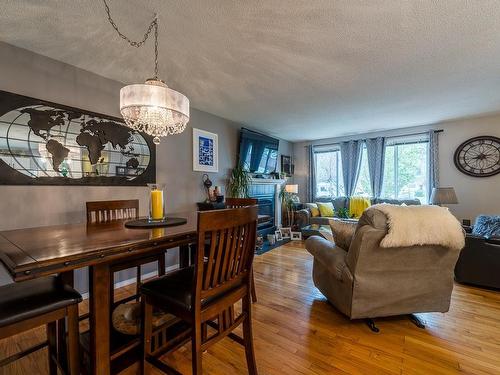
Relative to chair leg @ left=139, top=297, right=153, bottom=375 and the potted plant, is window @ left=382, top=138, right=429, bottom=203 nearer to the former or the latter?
the potted plant

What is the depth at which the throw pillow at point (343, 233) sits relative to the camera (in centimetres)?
208

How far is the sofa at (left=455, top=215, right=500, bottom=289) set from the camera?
2498mm

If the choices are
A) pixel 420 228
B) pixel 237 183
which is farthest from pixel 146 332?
pixel 237 183

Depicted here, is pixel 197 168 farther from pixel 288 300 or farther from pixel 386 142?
pixel 386 142

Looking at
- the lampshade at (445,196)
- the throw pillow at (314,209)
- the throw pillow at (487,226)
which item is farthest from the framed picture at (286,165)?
the throw pillow at (487,226)

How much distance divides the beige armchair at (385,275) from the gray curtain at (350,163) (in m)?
3.83

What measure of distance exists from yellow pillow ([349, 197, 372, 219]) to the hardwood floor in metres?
2.70

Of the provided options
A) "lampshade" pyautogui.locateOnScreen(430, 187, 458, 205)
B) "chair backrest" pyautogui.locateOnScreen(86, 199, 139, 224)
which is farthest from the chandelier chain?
"lampshade" pyautogui.locateOnScreen(430, 187, 458, 205)

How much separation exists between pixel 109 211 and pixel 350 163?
16.8 feet

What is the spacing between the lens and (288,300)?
2367 millimetres

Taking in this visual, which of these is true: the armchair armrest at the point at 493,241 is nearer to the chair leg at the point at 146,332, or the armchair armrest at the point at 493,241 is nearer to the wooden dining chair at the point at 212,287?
the wooden dining chair at the point at 212,287

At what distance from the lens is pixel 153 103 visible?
1.68 meters

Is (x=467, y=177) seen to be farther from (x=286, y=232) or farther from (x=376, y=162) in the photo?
(x=286, y=232)

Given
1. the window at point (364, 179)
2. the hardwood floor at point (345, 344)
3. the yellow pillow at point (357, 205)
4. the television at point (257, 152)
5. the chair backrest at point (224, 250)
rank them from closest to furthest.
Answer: the chair backrest at point (224, 250) < the hardwood floor at point (345, 344) < the television at point (257, 152) < the yellow pillow at point (357, 205) < the window at point (364, 179)
